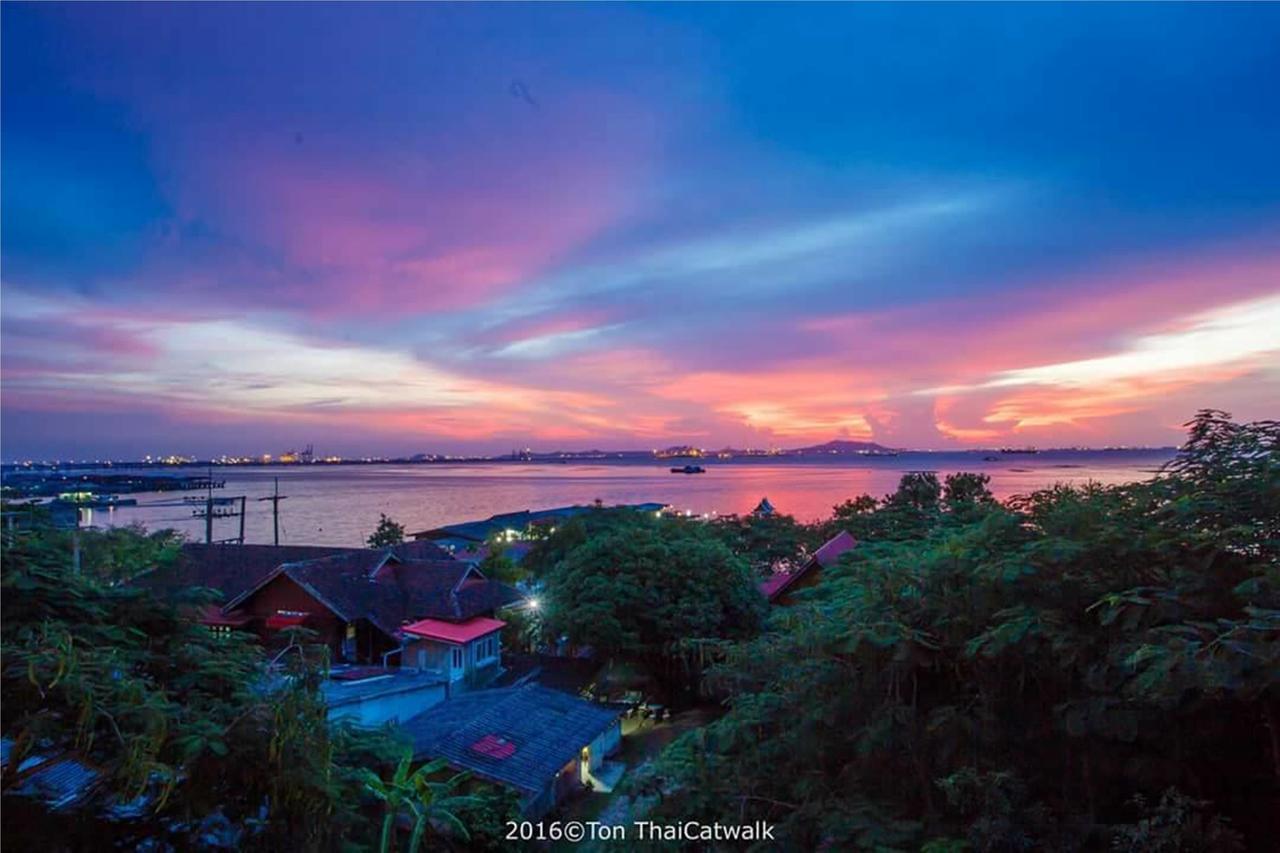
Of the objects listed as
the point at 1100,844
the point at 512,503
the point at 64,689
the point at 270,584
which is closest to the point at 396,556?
the point at 270,584

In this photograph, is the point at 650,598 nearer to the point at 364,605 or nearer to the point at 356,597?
the point at 364,605

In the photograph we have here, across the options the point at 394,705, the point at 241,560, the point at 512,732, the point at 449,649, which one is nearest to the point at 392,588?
the point at 449,649

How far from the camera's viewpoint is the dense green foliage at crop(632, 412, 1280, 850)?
368cm

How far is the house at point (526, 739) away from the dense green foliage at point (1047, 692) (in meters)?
4.85

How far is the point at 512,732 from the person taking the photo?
10.4 metres

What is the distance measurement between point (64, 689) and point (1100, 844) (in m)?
5.33

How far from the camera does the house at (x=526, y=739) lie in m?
9.51

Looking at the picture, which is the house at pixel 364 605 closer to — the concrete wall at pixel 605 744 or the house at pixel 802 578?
the concrete wall at pixel 605 744

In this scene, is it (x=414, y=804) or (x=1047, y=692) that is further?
(x=414, y=804)

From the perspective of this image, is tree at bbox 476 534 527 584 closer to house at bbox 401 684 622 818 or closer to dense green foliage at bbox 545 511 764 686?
dense green foliage at bbox 545 511 764 686

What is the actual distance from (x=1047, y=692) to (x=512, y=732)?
8141 millimetres

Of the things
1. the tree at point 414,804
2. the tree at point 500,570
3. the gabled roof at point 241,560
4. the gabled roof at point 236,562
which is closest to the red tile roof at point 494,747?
the tree at point 414,804

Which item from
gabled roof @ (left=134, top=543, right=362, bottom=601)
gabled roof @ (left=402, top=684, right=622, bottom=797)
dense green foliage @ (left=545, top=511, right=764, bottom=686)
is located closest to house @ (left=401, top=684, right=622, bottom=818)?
gabled roof @ (left=402, top=684, right=622, bottom=797)

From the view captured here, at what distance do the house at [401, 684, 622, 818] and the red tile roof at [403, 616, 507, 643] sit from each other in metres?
2.43
